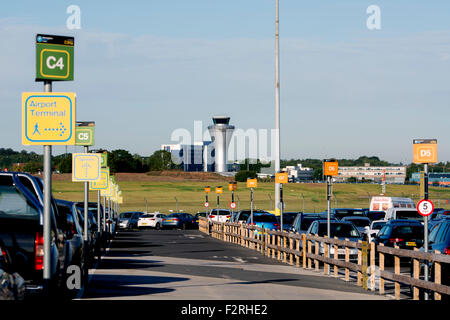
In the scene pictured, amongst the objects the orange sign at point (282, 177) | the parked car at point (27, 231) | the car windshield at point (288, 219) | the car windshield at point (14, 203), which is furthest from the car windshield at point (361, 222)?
the car windshield at point (14, 203)

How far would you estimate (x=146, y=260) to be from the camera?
26.2 metres

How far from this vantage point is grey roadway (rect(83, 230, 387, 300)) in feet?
51.7

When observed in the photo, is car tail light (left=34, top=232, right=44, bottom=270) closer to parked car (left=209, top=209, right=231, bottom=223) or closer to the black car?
the black car

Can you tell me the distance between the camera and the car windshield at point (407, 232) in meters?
26.2

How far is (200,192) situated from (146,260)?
9934 centimetres


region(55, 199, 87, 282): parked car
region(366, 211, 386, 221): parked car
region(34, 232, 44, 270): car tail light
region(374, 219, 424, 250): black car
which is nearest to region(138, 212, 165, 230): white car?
region(366, 211, 386, 221): parked car

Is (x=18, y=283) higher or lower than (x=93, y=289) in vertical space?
higher

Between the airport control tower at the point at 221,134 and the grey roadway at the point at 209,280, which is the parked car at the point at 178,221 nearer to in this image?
the grey roadway at the point at 209,280

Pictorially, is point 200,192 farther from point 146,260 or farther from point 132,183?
point 146,260

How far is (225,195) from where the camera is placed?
385 feet

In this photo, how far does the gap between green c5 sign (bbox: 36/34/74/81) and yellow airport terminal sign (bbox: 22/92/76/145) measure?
0.47m

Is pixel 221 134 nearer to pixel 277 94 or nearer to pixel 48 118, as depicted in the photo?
pixel 277 94

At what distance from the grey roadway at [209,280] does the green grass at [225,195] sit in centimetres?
6795
